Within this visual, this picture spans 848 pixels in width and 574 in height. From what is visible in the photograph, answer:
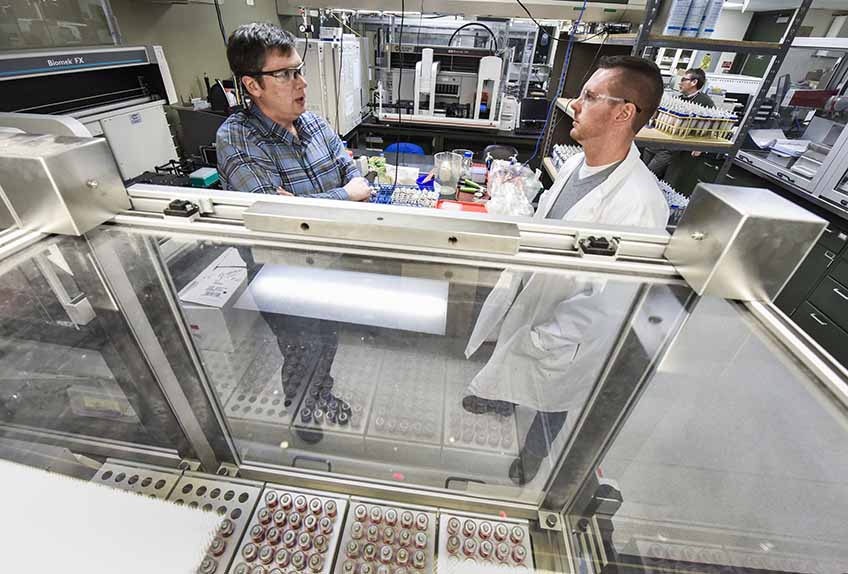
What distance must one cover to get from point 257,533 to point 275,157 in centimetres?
115

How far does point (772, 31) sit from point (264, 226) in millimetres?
7819

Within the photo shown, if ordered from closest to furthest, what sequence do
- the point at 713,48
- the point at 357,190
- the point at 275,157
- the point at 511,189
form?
the point at 275,157, the point at 357,190, the point at 713,48, the point at 511,189

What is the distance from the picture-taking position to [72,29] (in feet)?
5.83

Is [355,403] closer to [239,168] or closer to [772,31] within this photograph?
[239,168]

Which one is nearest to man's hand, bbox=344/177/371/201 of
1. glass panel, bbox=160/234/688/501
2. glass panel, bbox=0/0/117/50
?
glass panel, bbox=160/234/688/501

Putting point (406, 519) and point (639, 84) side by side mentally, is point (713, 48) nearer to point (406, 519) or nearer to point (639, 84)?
point (639, 84)

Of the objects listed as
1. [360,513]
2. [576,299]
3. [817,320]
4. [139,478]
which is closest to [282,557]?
[360,513]

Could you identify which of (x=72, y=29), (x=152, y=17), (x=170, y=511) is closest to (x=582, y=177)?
(x=170, y=511)

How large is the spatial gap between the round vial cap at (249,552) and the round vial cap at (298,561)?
60mm

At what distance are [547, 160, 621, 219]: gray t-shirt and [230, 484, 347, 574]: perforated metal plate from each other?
3.93ft

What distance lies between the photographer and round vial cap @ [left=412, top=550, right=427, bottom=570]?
587mm

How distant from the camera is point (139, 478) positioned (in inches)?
25.8

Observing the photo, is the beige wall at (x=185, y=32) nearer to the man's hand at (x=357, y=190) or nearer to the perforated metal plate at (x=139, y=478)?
the man's hand at (x=357, y=190)

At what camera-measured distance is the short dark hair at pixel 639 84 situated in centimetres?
125
